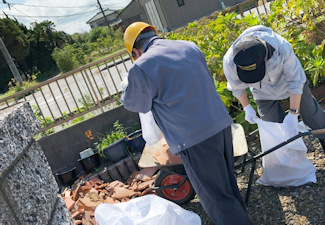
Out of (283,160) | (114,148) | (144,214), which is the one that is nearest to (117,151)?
(114,148)

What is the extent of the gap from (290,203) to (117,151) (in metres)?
2.54

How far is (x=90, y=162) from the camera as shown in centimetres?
505

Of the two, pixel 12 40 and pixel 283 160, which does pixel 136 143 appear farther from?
pixel 12 40

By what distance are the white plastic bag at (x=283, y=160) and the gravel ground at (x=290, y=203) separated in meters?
0.08

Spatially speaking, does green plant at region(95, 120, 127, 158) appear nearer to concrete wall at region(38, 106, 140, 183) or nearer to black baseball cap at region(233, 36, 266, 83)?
concrete wall at region(38, 106, 140, 183)

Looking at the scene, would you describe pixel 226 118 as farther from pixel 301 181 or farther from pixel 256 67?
pixel 301 181

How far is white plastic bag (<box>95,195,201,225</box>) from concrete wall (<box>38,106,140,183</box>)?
9.00 feet

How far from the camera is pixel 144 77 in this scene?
7.97 ft

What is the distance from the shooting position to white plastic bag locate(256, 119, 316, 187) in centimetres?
299

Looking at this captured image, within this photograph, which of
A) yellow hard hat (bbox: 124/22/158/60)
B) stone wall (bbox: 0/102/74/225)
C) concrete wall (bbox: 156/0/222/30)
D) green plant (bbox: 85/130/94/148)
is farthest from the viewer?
concrete wall (bbox: 156/0/222/30)

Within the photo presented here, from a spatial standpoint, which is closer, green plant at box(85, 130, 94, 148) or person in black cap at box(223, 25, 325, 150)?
person in black cap at box(223, 25, 325, 150)

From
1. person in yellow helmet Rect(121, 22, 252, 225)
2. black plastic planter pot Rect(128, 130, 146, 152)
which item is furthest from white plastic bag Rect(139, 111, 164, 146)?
black plastic planter pot Rect(128, 130, 146, 152)

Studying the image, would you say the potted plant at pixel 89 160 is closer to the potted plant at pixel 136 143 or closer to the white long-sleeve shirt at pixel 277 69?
the potted plant at pixel 136 143

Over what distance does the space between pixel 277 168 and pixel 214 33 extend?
2671 millimetres
